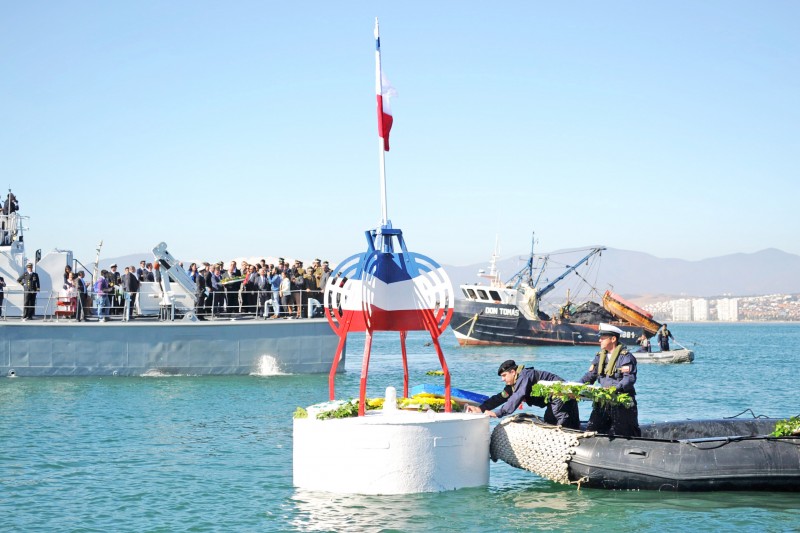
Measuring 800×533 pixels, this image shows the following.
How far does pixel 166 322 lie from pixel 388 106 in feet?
58.3

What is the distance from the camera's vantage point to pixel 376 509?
1159cm

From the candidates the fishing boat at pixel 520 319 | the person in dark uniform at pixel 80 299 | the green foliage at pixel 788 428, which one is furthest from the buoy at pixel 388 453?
the fishing boat at pixel 520 319

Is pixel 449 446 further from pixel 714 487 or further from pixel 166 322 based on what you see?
pixel 166 322

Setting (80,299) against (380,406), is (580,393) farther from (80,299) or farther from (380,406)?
(80,299)

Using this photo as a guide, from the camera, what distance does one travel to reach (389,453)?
1169cm

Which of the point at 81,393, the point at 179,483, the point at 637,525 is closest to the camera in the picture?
the point at 637,525

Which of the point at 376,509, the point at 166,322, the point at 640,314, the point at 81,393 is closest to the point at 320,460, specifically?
the point at 376,509

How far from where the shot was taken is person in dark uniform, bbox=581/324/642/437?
42.1ft

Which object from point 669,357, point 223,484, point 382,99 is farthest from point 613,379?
point 669,357

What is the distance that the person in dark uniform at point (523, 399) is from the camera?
42.0 feet

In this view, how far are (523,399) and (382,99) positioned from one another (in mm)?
4521

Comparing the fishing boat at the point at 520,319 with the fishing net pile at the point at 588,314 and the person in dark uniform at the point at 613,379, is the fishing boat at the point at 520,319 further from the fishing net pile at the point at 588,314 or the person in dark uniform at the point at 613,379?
the person in dark uniform at the point at 613,379

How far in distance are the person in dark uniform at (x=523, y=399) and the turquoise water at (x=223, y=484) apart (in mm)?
983

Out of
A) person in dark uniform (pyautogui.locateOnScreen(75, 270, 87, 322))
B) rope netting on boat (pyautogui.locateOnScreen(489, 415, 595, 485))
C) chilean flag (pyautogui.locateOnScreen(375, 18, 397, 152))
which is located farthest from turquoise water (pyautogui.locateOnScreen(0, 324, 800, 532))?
chilean flag (pyautogui.locateOnScreen(375, 18, 397, 152))
